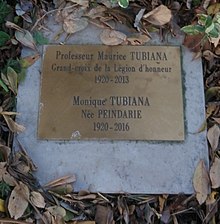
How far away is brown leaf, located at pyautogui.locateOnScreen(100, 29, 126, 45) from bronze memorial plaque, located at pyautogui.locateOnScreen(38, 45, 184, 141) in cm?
3

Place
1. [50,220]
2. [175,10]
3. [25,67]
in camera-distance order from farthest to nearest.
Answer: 1. [175,10]
2. [25,67]
3. [50,220]

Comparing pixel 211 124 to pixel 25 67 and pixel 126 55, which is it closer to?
pixel 126 55

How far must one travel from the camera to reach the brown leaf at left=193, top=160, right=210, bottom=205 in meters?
1.77

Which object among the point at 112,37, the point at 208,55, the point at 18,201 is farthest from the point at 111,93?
the point at 18,201

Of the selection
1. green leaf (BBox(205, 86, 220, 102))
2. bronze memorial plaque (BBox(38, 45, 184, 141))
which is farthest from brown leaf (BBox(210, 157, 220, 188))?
green leaf (BBox(205, 86, 220, 102))

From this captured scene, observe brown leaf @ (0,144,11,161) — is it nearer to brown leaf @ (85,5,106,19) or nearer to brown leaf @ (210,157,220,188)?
brown leaf @ (85,5,106,19)

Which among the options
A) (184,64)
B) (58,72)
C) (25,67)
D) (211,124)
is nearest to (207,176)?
(211,124)

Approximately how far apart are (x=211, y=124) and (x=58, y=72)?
0.68 metres

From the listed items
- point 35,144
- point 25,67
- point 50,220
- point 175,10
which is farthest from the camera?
point 175,10

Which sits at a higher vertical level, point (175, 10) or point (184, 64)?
point (175, 10)

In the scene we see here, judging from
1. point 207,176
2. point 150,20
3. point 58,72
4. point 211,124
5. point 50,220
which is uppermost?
point 150,20

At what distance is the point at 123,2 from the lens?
1897 millimetres

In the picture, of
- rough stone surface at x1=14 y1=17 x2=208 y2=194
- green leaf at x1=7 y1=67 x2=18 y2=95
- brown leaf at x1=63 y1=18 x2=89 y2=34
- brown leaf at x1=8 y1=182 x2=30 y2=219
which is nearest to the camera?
brown leaf at x1=8 y1=182 x2=30 y2=219

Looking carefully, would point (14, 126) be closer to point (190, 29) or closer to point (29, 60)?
point (29, 60)
